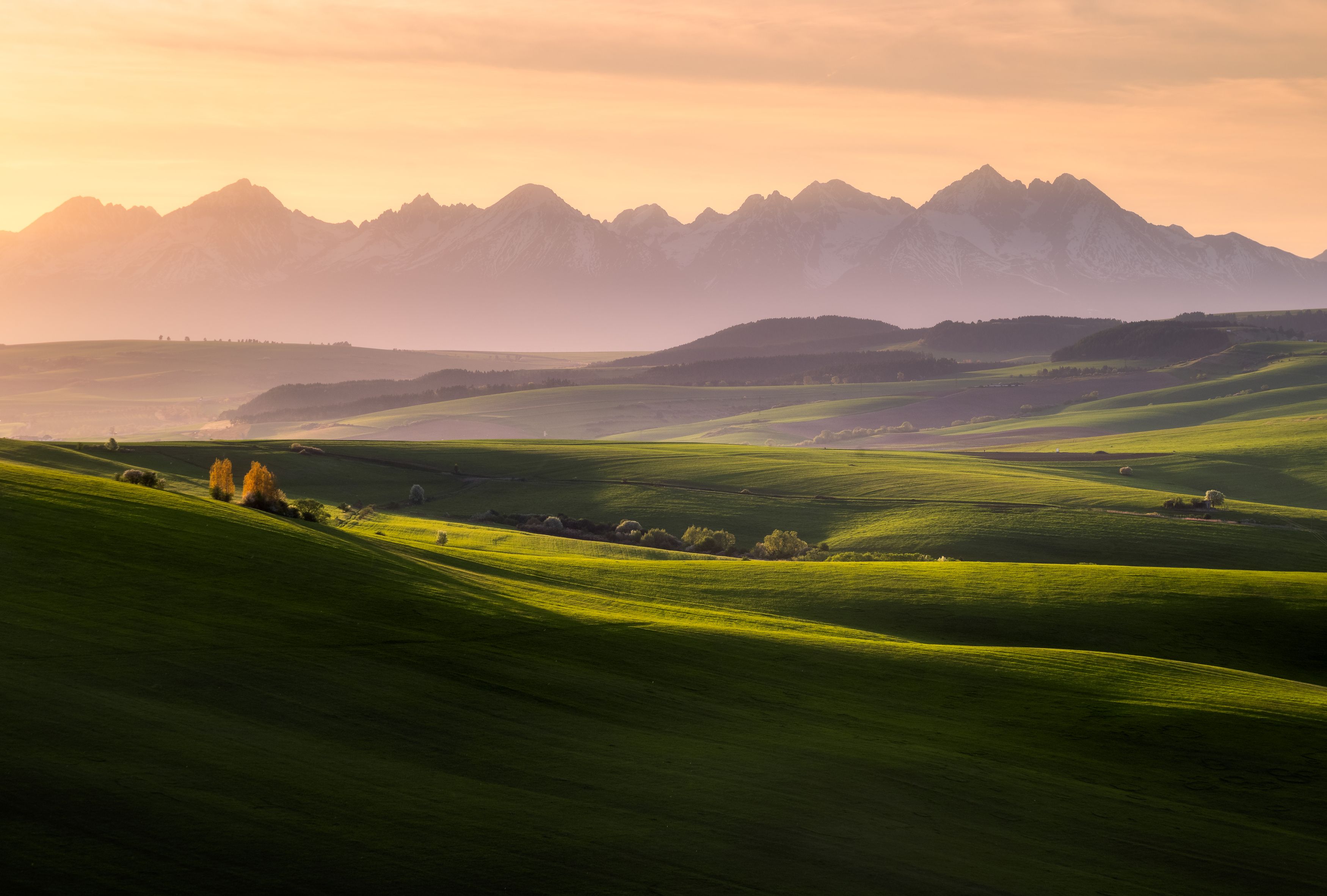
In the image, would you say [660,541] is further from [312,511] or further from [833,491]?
[312,511]

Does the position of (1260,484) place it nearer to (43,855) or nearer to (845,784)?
(845,784)

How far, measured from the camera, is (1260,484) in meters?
126

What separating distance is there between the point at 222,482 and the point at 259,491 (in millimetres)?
3068

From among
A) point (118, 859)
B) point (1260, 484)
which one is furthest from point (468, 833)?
point (1260, 484)

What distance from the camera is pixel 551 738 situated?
23.5 meters

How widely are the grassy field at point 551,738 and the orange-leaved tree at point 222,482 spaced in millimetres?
10908

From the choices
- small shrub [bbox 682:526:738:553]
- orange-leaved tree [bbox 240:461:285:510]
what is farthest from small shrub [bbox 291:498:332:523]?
small shrub [bbox 682:526:738:553]

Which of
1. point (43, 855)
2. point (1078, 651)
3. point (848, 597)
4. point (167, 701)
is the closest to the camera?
point (43, 855)

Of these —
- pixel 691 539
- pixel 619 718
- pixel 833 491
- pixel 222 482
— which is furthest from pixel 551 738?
pixel 833 491

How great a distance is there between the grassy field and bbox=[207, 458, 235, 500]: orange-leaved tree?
35.8 feet

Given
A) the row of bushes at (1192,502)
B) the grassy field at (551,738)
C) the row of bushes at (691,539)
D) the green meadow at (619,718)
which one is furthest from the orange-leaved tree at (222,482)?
the row of bushes at (1192,502)

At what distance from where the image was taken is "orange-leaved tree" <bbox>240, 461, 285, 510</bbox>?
4897 cm

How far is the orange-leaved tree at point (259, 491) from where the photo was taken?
48969 millimetres

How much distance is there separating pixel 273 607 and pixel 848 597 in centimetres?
3116
